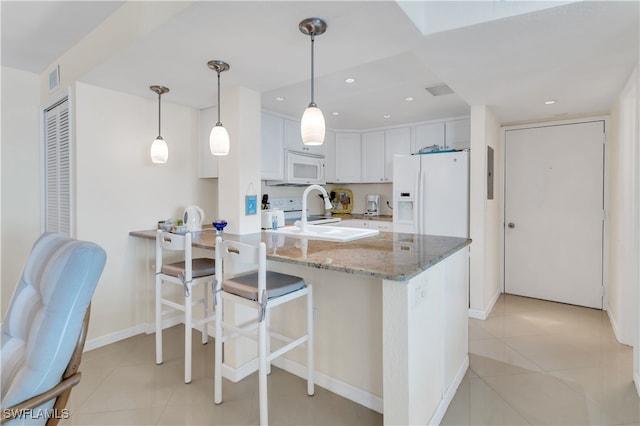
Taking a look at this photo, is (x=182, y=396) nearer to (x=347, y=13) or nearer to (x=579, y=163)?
(x=347, y=13)

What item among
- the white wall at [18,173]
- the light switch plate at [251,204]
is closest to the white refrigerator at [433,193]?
the light switch plate at [251,204]

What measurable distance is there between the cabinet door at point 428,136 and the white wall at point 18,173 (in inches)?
161

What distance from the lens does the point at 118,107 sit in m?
2.79

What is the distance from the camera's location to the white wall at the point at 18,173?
9.34 ft

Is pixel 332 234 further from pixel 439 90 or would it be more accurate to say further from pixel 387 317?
pixel 439 90

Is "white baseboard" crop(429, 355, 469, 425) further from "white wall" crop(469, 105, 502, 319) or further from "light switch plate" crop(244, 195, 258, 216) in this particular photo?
"light switch plate" crop(244, 195, 258, 216)

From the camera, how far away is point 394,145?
14.8 feet

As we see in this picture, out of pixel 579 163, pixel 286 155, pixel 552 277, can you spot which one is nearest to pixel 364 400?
pixel 286 155

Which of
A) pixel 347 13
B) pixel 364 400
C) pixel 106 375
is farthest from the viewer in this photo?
pixel 106 375

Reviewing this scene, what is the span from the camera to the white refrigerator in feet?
10.9

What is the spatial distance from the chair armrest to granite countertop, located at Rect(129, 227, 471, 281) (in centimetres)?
92

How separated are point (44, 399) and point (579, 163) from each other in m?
4.64

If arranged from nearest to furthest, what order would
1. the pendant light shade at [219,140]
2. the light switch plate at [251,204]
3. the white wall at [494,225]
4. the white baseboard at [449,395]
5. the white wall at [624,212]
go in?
the white baseboard at [449,395]
the pendant light shade at [219,140]
the white wall at [624,212]
the light switch plate at [251,204]
the white wall at [494,225]

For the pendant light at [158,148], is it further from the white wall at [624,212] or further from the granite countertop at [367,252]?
the white wall at [624,212]
